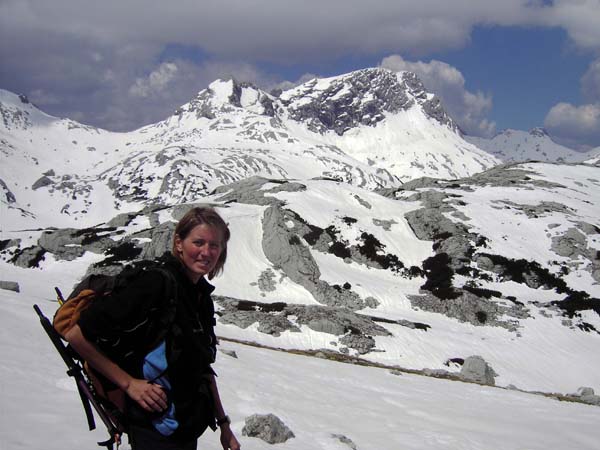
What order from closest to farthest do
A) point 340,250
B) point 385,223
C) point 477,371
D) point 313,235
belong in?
point 477,371 → point 340,250 → point 313,235 → point 385,223

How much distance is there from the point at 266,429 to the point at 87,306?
28.6ft

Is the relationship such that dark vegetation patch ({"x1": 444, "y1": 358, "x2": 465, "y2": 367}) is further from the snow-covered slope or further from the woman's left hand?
the woman's left hand

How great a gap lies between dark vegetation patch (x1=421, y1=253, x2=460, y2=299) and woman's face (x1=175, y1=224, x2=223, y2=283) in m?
66.5

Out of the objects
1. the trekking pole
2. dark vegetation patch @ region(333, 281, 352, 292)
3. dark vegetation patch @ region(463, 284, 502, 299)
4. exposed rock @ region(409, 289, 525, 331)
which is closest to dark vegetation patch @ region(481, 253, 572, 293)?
dark vegetation patch @ region(463, 284, 502, 299)

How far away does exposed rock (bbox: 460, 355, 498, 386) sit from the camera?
43.4 metres

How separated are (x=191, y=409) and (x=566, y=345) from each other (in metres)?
64.4

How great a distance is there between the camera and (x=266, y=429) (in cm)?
1176

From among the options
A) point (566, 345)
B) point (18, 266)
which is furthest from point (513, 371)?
point (18, 266)

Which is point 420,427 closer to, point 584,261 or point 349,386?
point 349,386

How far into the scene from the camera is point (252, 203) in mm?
88750

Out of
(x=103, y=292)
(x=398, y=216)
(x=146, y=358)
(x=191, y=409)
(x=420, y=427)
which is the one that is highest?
(x=398, y=216)

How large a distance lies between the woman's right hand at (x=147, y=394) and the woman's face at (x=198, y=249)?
3.89 ft

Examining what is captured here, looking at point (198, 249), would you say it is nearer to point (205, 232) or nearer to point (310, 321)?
point (205, 232)

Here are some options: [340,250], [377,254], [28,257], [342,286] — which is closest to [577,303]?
[377,254]
